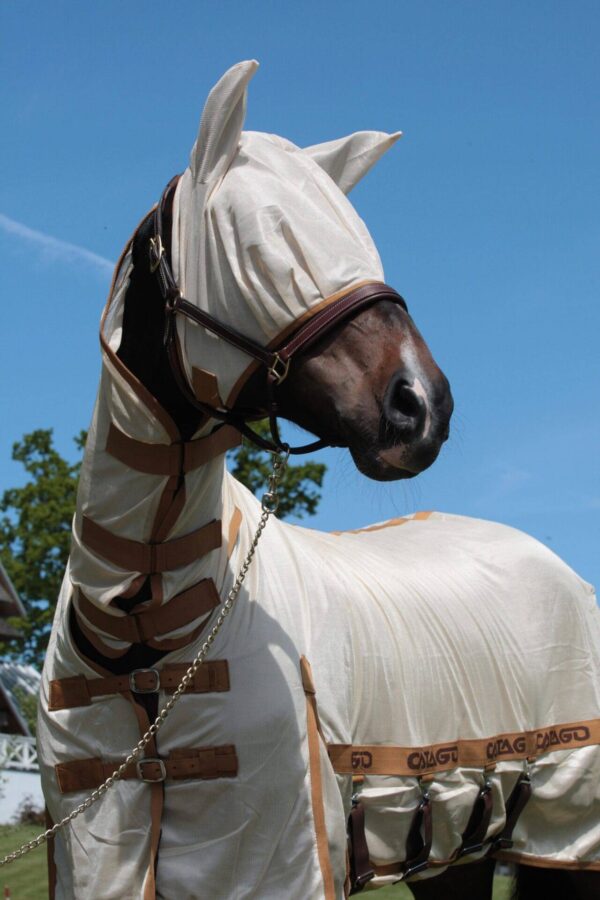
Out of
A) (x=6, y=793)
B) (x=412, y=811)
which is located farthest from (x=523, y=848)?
(x=6, y=793)

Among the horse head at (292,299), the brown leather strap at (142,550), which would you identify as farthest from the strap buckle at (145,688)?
the horse head at (292,299)

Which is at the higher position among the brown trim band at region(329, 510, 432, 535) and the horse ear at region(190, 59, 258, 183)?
the horse ear at region(190, 59, 258, 183)

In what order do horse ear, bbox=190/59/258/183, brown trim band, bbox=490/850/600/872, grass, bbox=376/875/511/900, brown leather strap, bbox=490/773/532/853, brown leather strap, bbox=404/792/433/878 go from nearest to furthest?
horse ear, bbox=190/59/258/183, brown leather strap, bbox=404/792/433/878, brown leather strap, bbox=490/773/532/853, brown trim band, bbox=490/850/600/872, grass, bbox=376/875/511/900

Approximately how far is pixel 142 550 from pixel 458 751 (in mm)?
1759

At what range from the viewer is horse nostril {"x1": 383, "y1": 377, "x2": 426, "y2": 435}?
277 cm

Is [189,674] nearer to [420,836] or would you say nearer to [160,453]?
[160,453]

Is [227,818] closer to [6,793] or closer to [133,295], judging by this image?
[133,295]

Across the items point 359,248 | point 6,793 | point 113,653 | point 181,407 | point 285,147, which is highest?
point 285,147

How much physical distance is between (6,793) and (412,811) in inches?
601

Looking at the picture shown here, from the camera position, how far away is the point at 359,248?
3.12m

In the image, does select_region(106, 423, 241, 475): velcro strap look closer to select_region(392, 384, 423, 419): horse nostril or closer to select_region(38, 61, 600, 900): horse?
select_region(38, 61, 600, 900): horse

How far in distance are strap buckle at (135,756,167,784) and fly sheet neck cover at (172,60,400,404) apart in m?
1.19

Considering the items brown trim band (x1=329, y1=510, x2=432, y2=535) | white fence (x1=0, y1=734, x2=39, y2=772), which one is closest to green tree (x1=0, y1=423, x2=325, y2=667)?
white fence (x1=0, y1=734, x2=39, y2=772)

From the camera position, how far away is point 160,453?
3.37m
